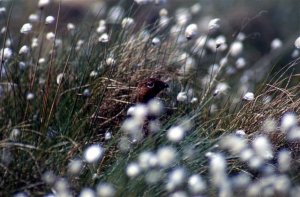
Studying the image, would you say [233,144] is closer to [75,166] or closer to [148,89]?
[75,166]

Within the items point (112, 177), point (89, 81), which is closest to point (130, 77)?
point (89, 81)

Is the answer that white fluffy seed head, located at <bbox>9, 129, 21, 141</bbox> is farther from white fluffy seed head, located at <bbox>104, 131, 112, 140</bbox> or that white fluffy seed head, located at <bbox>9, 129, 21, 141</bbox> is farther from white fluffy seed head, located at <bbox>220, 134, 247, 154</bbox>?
white fluffy seed head, located at <bbox>220, 134, 247, 154</bbox>

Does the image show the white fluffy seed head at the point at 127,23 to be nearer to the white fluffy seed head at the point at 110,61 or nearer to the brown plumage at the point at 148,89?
the white fluffy seed head at the point at 110,61

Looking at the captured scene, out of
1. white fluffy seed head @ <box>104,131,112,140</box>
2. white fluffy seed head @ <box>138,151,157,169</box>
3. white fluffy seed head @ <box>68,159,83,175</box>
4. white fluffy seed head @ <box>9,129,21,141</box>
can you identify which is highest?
white fluffy seed head @ <box>138,151,157,169</box>

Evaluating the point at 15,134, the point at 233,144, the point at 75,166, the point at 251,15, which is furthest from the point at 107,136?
the point at 251,15

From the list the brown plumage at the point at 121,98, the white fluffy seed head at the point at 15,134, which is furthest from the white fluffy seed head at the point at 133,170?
the brown plumage at the point at 121,98

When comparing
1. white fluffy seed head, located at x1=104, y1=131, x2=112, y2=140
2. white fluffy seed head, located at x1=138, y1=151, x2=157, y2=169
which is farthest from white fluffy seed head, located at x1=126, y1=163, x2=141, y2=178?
white fluffy seed head, located at x1=104, y1=131, x2=112, y2=140

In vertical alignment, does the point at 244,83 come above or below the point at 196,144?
below

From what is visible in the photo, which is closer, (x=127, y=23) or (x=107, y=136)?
(x=107, y=136)

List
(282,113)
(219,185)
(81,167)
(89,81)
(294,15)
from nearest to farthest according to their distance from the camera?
(219,185) → (81,167) → (282,113) → (89,81) → (294,15)

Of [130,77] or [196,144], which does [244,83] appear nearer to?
[130,77]

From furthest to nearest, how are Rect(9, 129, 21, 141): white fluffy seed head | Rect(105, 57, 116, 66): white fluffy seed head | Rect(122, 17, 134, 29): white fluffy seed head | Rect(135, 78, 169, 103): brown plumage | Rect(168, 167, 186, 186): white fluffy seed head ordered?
1. Rect(122, 17, 134, 29): white fluffy seed head
2. Rect(105, 57, 116, 66): white fluffy seed head
3. Rect(135, 78, 169, 103): brown plumage
4. Rect(9, 129, 21, 141): white fluffy seed head
5. Rect(168, 167, 186, 186): white fluffy seed head
